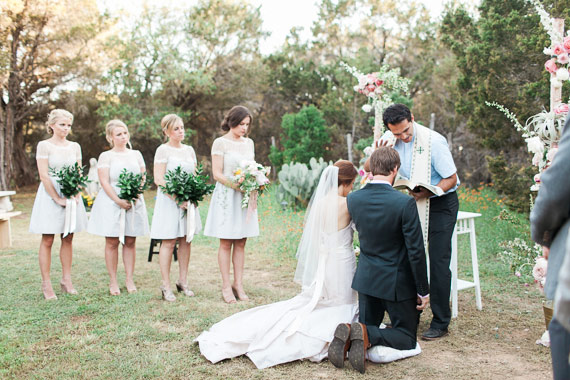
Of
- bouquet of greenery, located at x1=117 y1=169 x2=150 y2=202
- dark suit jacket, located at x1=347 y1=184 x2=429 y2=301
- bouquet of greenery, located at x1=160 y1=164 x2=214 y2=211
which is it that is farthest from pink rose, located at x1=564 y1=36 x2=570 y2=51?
bouquet of greenery, located at x1=117 y1=169 x2=150 y2=202

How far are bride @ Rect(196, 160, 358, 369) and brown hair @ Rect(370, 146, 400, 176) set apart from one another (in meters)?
0.41

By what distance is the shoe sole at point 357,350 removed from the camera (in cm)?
334

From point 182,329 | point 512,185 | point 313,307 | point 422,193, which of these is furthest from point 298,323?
point 512,185

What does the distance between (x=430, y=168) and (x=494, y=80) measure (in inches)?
227

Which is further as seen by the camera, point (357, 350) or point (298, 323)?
point (298, 323)

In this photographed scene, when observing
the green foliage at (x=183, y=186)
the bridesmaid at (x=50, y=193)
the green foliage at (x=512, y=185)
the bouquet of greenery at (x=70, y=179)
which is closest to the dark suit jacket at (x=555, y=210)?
the green foliage at (x=183, y=186)

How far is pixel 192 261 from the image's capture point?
7273 mm

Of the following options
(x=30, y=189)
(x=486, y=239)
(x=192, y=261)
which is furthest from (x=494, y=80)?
(x=30, y=189)

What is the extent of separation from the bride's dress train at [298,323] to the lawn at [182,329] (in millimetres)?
92

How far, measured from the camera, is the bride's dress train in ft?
11.8

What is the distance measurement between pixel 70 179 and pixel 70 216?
411 millimetres

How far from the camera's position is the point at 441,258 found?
13.4ft

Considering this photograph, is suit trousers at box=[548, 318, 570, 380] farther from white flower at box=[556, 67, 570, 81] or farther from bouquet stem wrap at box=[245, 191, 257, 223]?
bouquet stem wrap at box=[245, 191, 257, 223]

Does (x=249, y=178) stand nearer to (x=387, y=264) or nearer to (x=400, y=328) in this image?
(x=387, y=264)
